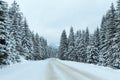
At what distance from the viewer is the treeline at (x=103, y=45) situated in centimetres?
3049

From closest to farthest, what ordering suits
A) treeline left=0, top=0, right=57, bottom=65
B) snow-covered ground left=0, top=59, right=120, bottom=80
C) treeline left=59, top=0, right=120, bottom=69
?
snow-covered ground left=0, top=59, right=120, bottom=80, treeline left=0, top=0, right=57, bottom=65, treeline left=59, top=0, right=120, bottom=69

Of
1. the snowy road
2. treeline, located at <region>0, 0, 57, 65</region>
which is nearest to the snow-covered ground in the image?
the snowy road

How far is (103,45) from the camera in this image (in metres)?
37.3

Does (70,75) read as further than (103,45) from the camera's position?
No

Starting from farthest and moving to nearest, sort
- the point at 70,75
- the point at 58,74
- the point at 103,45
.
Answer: the point at 103,45 → the point at 58,74 → the point at 70,75

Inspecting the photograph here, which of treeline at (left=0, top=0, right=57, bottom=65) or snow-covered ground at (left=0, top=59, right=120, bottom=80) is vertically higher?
treeline at (left=0, top=0, right=57, bottom=65)

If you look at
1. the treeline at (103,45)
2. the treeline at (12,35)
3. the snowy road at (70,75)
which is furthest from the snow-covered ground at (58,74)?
the treeline at (103,45)

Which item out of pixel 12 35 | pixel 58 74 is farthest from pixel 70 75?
pixel 12 35

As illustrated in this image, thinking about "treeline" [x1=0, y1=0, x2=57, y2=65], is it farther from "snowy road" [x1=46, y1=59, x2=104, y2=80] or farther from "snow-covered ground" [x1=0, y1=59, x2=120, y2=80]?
"snowy road" [x1=46, y1=59, x2=104, y2=80]

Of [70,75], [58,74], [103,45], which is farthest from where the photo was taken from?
[103,45]

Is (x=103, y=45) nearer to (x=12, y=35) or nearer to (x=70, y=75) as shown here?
(x=12, y=35)

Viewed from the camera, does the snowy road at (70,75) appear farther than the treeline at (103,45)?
No

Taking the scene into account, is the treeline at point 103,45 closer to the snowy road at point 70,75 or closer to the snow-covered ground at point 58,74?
the snow-covered ground at point 58,74

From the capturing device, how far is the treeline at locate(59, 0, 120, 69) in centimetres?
3049
